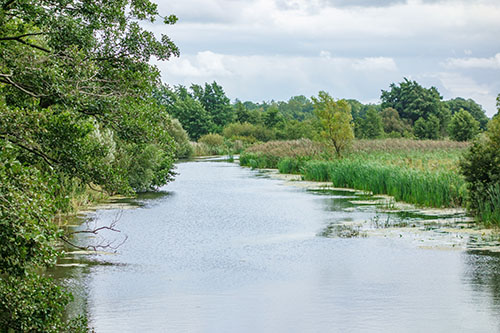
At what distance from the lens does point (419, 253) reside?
12.0 m

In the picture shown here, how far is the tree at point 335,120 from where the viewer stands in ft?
107

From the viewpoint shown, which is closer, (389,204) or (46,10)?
(46,10)

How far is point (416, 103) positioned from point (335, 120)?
4048 cm

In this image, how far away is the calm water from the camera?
800 cm

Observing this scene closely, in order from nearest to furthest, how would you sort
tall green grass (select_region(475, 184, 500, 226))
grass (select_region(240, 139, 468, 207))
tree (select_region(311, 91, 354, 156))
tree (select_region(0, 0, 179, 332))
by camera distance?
tree (select_region(0, 0, 179, 332)) < tall green grass (select_region(475, 184, 500, 226)) < grass (select_region(240, 139, 468, 207)) < tree (select_region(311, 91, 354, 156))

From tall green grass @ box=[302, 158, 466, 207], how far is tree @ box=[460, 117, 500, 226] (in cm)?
219

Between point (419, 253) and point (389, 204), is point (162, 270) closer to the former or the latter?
point (419, 253)

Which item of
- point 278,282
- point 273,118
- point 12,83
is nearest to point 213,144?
point 273,118

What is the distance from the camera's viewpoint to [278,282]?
10039mm

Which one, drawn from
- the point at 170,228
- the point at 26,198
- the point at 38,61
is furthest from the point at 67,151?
the point at 170,228

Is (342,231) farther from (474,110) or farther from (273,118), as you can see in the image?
(474,110)

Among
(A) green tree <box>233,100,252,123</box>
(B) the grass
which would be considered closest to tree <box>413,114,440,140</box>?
(B) the grass

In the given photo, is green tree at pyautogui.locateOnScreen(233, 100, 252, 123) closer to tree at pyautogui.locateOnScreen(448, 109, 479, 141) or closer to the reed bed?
tree at pyautogui.locateOnScreen(448, 109, 479, 141)

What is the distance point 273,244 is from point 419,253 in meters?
3.06
